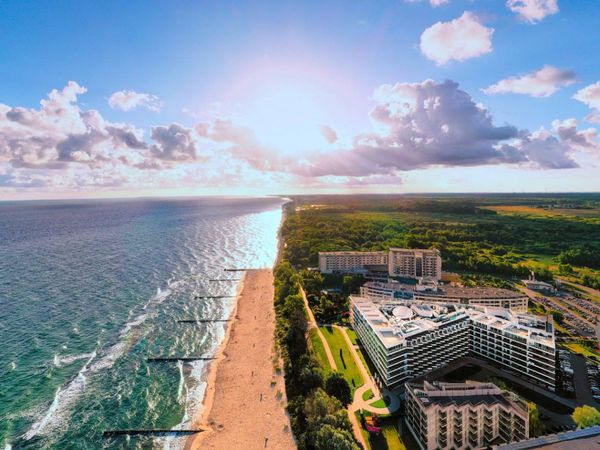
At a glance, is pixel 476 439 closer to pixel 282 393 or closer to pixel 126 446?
pixel 282 393

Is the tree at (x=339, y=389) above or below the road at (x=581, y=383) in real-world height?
above

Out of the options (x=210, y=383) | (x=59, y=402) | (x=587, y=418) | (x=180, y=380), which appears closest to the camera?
(x=587, y=418)

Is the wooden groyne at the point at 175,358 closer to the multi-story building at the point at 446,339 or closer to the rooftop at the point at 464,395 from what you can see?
the multi-story building at the point at 446,339

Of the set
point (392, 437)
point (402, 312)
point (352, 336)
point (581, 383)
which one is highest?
point (402, 312)

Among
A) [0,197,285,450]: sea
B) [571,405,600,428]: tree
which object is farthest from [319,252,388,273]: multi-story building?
[571,405,600,428]: tree

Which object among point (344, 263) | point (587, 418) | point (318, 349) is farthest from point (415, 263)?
point (587, 418)

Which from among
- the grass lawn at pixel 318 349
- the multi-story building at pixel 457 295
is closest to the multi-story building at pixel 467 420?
the grass lawn at pixel 318 349

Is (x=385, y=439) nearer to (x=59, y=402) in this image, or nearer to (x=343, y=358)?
(x=343, y=358)
